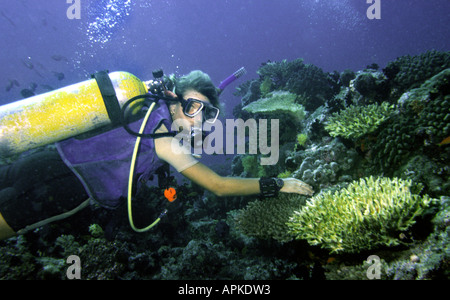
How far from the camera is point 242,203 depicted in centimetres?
631

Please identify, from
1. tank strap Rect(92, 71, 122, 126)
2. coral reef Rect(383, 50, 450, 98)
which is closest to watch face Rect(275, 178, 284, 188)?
tank strap Rect(92, 71, 122, 126)

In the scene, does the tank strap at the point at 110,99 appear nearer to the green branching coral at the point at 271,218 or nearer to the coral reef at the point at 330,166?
the green branching coral at the point at 271,218

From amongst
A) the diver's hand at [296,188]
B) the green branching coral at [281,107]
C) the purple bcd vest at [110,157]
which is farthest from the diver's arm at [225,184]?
the green branching coral at [281,107]

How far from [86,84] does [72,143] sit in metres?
0.94

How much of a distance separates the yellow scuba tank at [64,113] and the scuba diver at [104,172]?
264 millimetres

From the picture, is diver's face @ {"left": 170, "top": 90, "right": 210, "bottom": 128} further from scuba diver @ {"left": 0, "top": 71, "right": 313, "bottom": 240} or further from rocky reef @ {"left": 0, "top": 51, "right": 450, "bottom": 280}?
rocky reef @ {"left": 0, "top": 51, "right": 450, "bottom": 280}

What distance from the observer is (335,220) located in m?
2.68

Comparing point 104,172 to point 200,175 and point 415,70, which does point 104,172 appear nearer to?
point 200,175

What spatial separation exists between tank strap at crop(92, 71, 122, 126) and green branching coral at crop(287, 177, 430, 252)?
315 cm

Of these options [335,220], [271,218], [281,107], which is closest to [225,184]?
[271,218]

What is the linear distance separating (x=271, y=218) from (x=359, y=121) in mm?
2655

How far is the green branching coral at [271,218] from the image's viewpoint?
3.45 metres

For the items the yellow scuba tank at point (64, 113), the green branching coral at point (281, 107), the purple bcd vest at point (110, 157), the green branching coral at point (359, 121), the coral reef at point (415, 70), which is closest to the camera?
the yellow scuba tank at point (64, 113)
